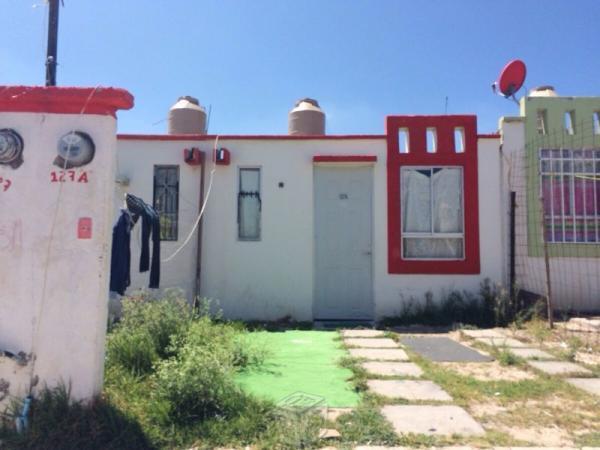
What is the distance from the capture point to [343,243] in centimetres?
841

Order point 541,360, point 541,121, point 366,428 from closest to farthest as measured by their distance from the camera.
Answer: point 366,428 → point 541,360 → point 541,121

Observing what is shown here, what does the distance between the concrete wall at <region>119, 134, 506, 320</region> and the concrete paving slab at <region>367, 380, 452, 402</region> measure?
363 centimetres

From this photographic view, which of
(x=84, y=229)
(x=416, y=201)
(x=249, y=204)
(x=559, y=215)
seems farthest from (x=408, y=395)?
(x=559, y=215)

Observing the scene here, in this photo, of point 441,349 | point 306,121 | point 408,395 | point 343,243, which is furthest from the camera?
point 306,121

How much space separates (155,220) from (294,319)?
3.34m

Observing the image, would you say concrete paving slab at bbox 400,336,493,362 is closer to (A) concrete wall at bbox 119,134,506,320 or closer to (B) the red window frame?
(A) concrete wall at bbox 119,134,506,320

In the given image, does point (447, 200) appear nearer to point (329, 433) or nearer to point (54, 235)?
point (329, 433)

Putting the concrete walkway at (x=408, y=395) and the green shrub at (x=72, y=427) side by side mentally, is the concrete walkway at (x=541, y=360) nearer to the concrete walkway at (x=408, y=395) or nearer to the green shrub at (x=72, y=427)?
the concrete walkway at (x=408, y=395)

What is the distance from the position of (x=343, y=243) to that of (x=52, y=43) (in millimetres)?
5341

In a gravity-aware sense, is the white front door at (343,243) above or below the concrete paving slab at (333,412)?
above

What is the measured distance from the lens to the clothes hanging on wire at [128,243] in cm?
470

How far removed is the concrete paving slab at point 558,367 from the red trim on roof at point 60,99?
483cm

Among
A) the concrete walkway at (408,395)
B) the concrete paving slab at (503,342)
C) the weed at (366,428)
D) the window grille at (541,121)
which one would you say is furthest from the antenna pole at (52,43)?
the window grille at (541,121)

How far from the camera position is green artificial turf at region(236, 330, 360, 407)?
14.0ft
